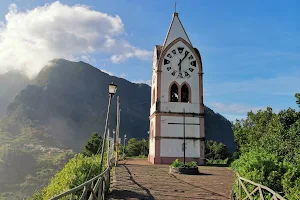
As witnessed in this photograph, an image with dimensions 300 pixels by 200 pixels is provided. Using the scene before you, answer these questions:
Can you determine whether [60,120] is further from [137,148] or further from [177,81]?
[177,81]

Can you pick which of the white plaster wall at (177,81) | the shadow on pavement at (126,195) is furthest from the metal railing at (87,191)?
the white plaster wall at (177,81)

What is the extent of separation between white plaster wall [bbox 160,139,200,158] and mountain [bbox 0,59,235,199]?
66.5m

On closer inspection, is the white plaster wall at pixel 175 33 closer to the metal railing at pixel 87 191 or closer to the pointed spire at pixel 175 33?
the pointed spire at pixel 175 33

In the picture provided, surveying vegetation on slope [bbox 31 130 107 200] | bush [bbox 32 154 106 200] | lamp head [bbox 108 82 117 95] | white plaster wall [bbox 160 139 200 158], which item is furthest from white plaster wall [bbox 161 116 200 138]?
bush [bbox 32 154 106 200]

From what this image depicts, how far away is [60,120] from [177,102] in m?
133

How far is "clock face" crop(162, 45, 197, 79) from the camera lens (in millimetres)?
30594

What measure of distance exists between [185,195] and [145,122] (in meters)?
150

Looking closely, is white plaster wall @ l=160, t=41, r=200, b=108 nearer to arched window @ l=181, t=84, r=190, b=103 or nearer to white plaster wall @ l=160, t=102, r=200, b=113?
white plaster wall @ l=160, t=102, r=200, b=113

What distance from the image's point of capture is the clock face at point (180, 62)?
100 feet

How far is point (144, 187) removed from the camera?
41.6 ft

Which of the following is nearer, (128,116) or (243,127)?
(243,127)

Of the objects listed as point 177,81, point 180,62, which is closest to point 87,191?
point 177,81

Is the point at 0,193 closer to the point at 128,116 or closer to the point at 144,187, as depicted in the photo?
the point at 144,187

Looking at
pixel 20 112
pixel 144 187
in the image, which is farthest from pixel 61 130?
pixel 144 187
